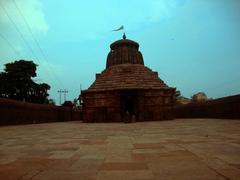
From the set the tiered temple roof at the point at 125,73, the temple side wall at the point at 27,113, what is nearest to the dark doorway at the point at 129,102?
the tiered temple roof at the point at 125,73

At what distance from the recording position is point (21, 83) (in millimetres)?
36219

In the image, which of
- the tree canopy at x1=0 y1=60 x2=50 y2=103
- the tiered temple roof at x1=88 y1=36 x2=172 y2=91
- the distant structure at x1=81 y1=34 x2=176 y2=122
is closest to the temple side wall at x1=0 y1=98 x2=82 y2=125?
the distant structure at x1=81 y1=34 x2=176 y2=122

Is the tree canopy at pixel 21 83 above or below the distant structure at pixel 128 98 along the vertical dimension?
above

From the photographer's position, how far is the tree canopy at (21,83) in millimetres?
35625

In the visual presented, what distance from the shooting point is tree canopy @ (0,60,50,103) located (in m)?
35.6

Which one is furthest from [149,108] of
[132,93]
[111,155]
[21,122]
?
[111,155]

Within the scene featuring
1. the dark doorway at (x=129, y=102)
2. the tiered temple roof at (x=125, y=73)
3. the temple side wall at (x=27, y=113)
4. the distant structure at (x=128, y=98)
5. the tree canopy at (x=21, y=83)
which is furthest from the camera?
the tree canopy at (x=21, y=83)

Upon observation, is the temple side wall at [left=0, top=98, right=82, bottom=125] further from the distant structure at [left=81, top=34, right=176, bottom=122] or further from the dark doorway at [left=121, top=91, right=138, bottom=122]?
the dark doorway at [left=121, top=91, right=138, bottom=122]

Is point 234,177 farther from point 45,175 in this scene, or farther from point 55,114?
point 55,114

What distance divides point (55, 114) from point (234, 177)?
28.3 meters

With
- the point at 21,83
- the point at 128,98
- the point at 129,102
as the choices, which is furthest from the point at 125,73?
the point at 21,83

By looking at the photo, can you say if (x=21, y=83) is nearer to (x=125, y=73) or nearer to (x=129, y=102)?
(x=125, y=73)

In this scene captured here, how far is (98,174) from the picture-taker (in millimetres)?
3699

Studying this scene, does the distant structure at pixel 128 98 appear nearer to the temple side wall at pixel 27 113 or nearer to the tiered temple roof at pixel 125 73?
the tiered temple roof at pixel 125 73
